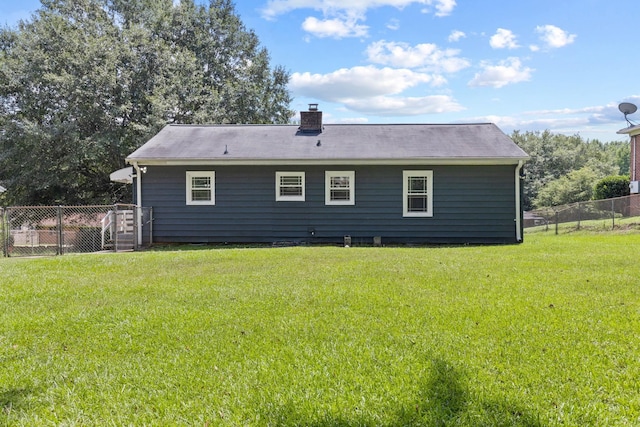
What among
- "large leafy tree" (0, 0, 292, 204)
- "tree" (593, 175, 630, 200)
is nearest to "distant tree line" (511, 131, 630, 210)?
"tree" (593, 175, 630, 200)

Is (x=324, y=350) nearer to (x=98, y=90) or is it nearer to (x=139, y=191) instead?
(x=139, y=191)

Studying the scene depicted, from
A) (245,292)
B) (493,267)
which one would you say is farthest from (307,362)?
(493,267)

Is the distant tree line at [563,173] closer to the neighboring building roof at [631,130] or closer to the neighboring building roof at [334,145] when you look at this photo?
the neighboring building roof at [631,130]

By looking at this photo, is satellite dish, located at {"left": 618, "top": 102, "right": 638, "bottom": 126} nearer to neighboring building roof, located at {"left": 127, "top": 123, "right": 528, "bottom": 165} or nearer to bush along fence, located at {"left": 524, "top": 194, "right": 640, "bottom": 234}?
bush along fence, located at {"left": 524, "top": 194, "right": 640, "bottom": 234}

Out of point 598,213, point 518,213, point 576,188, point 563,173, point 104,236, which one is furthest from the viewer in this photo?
point 563,173

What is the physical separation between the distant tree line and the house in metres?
15.1

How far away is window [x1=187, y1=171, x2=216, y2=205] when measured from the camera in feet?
38.5

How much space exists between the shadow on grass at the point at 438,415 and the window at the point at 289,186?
30.8 ft

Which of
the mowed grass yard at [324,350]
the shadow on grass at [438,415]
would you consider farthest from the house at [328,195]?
the shadow on grass at [438,415]

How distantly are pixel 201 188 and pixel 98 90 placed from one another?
431 inches

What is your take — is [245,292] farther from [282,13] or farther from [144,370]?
[282,13]

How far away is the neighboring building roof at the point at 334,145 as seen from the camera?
11.3m

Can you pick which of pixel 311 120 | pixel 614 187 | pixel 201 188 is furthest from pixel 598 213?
pixel 201 188

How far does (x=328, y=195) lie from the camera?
1167cm
